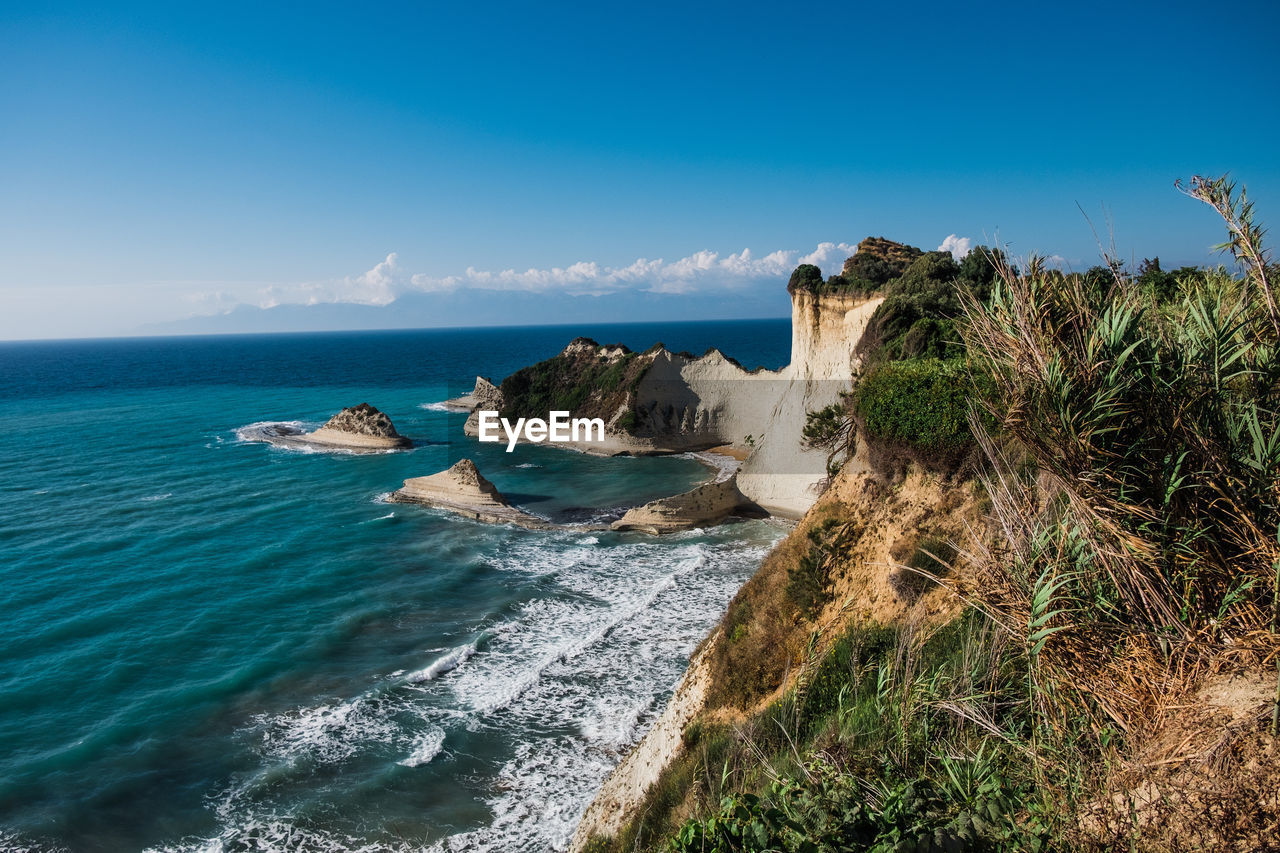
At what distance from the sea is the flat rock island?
8.26m

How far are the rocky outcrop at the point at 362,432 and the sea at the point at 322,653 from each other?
8.50m

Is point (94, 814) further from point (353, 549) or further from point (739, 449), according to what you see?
point (739, 449)

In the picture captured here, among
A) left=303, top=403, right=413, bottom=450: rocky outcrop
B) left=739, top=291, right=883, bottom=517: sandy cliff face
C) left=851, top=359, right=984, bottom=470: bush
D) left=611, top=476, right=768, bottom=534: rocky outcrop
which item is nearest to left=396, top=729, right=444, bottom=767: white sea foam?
left=851, top=359, right=984, bottom=470: bush

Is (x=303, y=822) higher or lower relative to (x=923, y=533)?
lower

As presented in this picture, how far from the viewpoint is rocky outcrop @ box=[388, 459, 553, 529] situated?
34.3 meters

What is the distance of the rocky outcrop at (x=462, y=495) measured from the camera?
3428 centimetres

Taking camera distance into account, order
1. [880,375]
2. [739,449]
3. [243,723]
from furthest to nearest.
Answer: [739,449], [243,723], [880,375]

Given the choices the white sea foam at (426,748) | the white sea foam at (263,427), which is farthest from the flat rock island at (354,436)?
the white sea foam at (426,748)

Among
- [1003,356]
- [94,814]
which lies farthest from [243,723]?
[1003,356]

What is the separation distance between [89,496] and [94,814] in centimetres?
2914

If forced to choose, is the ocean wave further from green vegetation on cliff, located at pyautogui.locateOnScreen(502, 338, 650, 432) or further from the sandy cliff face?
green vegetation on cliff, located at pyautogui.locateOnScreen(502, 338, 650, 432)

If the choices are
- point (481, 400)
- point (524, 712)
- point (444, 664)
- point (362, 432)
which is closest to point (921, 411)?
point (524, 712)

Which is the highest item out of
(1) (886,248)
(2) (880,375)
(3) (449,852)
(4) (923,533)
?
(1) (886,248)

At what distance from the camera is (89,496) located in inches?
1442
